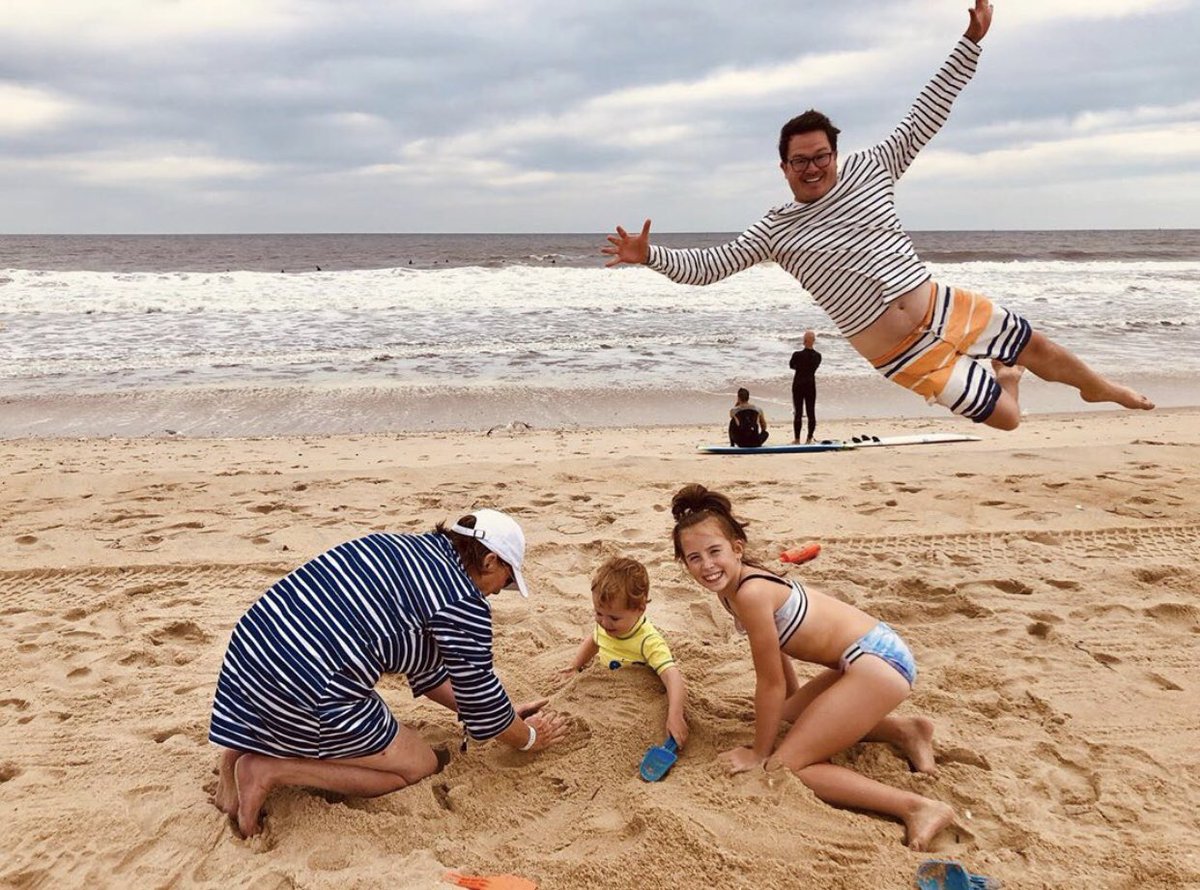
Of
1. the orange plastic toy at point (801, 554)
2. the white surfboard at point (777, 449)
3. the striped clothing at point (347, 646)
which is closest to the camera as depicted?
the striped clothing at point (347, 646)

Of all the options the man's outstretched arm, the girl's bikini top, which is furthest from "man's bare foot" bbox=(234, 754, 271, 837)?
the man's outstretched arm

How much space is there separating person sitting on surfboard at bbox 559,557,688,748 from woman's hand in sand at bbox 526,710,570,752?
0.42 metres

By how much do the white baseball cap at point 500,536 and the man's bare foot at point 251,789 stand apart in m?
1.04

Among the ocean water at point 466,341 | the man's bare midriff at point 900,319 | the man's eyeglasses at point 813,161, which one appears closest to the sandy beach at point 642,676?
the man's bare midriff at point 900,319

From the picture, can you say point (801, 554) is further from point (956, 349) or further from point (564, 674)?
point (564, 674)

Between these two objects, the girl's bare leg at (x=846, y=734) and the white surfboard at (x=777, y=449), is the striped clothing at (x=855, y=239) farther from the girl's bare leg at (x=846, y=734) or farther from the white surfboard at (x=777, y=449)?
the white surfboard at (x=777, y=449)

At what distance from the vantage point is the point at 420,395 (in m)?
13.0

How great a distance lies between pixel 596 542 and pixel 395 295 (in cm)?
2251

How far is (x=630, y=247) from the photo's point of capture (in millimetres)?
4160

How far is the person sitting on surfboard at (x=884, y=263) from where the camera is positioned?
13.3 ft

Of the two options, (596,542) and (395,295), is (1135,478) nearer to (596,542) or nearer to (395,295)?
(596,542)

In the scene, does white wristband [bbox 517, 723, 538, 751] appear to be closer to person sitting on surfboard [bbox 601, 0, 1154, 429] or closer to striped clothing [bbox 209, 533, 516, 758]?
striped clothing [bbox 209, 533, 516, 758]

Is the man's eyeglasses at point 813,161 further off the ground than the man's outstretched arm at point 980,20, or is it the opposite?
the man's outstretched arm at point 980,20

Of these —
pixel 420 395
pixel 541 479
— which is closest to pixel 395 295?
pixel 420 395
